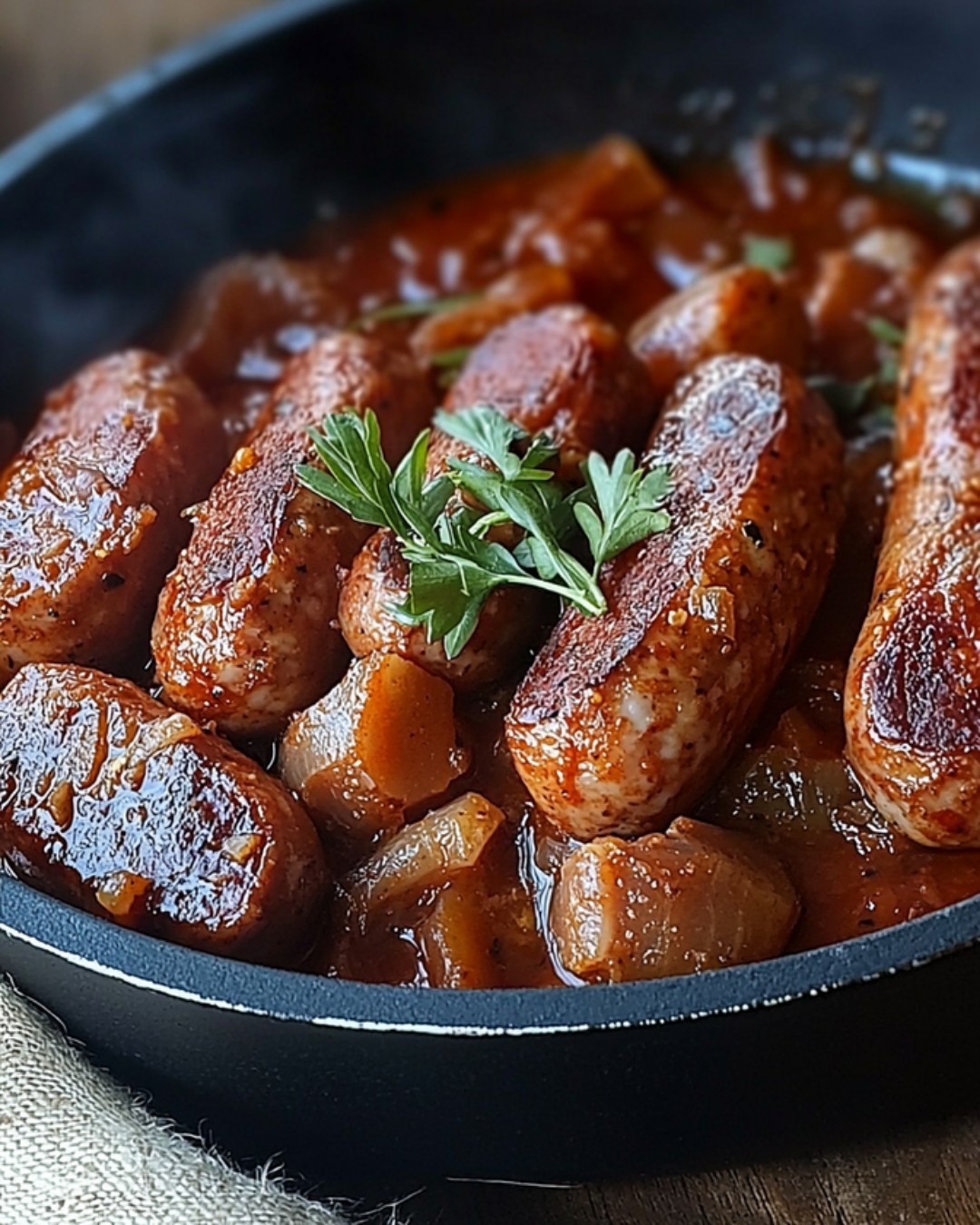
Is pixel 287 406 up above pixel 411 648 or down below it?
above

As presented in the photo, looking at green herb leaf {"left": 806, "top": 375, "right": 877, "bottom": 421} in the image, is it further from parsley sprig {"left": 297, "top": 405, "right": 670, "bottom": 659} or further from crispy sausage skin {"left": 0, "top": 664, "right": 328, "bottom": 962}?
crispy sausage skin {"left": 0, "top": 664, "right": 328, "bottom": 962}

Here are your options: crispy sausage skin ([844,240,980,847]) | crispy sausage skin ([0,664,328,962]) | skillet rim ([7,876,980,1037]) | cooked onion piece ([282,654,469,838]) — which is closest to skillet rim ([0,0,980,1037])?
skillet rim ([7,876,980,1037])

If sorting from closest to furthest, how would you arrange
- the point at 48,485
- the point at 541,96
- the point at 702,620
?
the point at 702,620 < the point at 48,485 < the point at 541,96

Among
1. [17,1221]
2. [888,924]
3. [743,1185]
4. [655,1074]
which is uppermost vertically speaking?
[17,1221]

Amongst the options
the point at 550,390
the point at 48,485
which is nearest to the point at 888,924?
the point at 550,390

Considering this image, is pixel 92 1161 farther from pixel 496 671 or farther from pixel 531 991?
pixel 496 671

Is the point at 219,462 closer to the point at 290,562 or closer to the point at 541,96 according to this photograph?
the point at 290,562

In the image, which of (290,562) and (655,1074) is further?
(290,562)
